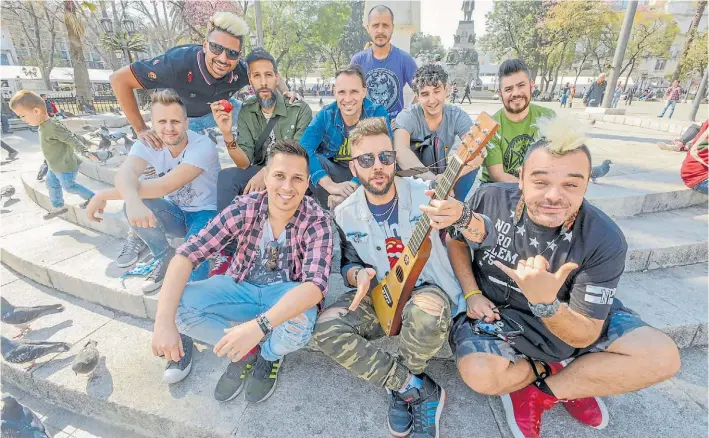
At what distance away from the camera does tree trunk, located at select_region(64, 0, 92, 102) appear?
558 inches

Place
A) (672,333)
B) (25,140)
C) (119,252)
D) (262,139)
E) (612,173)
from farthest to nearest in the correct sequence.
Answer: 1. (25,140)
2. (612,173)
3. (119,252)
4. (262,139)
5. (672,333)

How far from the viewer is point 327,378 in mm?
2441

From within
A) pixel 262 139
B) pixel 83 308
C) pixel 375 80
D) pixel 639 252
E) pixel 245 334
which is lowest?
pixel 83 308

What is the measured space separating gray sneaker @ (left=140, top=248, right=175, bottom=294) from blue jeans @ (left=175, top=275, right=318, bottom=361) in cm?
105

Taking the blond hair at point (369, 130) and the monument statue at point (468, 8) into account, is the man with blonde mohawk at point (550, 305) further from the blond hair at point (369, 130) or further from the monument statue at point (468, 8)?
the monument statue at point (468, 8)

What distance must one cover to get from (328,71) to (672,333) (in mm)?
55784

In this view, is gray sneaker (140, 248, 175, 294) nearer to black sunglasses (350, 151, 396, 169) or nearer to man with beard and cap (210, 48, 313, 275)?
man with beard and cap (210, 48, 313, 275)

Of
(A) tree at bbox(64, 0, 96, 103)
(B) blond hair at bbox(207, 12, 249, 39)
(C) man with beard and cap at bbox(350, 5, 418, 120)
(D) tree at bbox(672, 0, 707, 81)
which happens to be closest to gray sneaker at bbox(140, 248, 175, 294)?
(B) blond hair at bbox(207, 12, 249, 39)

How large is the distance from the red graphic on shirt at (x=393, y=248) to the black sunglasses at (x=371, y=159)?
1.70 ft

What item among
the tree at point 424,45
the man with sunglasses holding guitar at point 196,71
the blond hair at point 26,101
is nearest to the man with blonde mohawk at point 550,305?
the man with sunglasses holding guitar at point 196,71

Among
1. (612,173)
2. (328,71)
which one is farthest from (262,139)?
(328,71)

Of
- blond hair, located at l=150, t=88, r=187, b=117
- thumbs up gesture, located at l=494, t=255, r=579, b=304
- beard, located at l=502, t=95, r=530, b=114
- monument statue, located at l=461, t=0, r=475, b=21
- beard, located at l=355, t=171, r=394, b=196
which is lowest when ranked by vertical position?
thumbs up gesture, located at l=494, t=255, r=579, b=304

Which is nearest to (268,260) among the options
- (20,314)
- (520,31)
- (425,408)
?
(425,408)

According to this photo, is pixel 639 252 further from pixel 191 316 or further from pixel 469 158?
pixel 191 316
